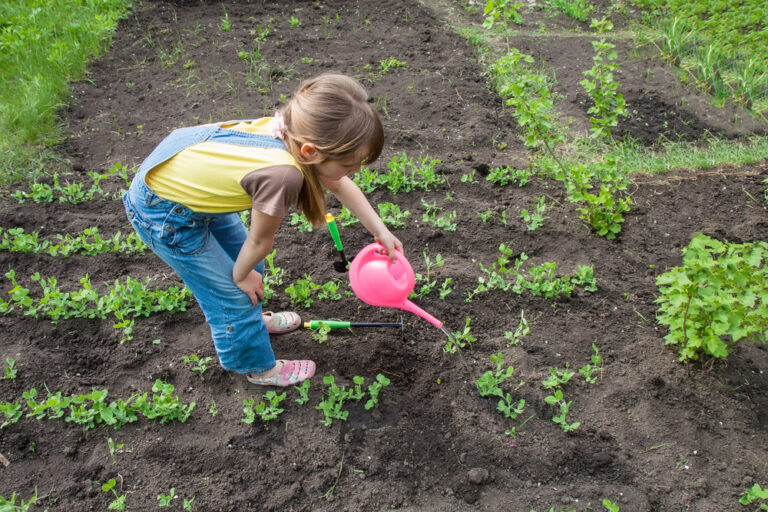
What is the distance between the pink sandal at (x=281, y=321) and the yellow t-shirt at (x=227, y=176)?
0.79 metres

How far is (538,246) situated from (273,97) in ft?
8.30

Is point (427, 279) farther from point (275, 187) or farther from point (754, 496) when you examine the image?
point (754, 496)

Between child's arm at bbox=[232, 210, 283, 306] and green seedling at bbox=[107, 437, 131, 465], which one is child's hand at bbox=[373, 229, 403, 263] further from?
green seedling at bbox=[107, 437, 131, 465]

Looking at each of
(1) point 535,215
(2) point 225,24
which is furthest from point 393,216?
(2) point 225,24

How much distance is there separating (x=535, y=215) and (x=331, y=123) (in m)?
1.78

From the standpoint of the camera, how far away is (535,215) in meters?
3.16

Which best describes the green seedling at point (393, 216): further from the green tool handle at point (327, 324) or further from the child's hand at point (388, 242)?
the child's hand at point (388, 242)

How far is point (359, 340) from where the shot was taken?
8.46 ft

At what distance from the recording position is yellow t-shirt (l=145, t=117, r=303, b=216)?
1733mm

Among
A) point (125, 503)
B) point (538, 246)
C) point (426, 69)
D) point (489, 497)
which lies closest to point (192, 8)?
point (426, 69)

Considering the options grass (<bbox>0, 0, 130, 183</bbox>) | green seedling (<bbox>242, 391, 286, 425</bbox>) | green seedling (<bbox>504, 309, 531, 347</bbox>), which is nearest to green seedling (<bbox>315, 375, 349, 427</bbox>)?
green seedling (<bbox>242, 391, 286, 425</bbox>)

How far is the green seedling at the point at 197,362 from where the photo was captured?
2410mm

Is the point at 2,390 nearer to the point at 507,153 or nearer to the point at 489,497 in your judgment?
the point at 489,497

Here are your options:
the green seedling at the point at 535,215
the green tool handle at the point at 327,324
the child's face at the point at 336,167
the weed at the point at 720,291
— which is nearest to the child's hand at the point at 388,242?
the child's face at the point at 336,167
